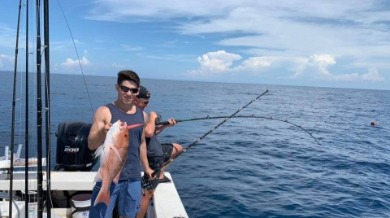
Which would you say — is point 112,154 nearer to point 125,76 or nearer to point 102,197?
point 102,197

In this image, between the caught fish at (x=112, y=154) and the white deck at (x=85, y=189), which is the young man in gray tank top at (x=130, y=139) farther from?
the white deck at (x=85, y=189)

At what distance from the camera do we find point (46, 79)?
3.66 meters

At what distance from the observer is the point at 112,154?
11.2 ft

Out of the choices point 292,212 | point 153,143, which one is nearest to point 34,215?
point 153,143

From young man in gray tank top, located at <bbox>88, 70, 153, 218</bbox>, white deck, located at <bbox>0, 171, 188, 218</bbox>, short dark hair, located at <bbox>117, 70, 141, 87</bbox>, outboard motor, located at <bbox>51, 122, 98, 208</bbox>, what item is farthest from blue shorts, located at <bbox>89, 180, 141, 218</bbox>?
outboard motor, located at <bbox>51, 122, 98, 208</bbox>

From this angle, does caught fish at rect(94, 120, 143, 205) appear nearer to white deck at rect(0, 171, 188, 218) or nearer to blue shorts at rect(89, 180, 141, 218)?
blue shorts at rect(89, 180, 141, 218)

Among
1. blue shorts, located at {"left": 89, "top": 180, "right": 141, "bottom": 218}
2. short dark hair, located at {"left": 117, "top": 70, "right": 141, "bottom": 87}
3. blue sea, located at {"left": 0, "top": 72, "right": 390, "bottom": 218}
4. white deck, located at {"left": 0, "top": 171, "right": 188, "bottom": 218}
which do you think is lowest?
blue sea, located at {"left": 0, "top": 72, "right": 390, "bottom": 218}

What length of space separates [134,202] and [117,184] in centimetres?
34

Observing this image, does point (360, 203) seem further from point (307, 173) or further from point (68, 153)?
point (68, 153)

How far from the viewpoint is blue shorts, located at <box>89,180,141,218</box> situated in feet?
12.5

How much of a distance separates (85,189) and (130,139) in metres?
2.03

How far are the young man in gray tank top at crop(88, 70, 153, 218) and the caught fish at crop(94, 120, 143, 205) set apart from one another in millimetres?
122

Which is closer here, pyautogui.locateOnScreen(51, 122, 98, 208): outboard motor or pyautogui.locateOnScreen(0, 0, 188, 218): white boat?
pyautogui.locateOnScreen(0, 0, 188, 218): white boat

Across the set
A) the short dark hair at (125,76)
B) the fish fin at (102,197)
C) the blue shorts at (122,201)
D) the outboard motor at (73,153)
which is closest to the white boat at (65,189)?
the outboard motor at (73,153)
